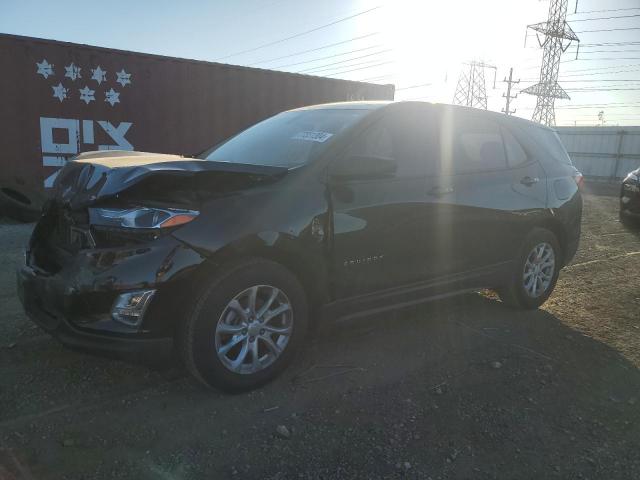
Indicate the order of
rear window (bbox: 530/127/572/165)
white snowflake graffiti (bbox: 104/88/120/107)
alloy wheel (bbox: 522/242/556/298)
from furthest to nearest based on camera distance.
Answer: white snowflake graffiti (bbox: 104/88/120/107)
rear window (bbox: 530/127/572/165)
alloy wheel (bbox: 522/242/556/298)

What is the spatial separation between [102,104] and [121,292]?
7.61m

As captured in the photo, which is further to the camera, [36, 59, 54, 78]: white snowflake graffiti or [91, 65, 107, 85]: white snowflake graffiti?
[91, 65, 107, 85]: white snowflake graffiti

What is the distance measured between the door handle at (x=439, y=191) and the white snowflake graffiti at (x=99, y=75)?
7440mm

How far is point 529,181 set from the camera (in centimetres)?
441

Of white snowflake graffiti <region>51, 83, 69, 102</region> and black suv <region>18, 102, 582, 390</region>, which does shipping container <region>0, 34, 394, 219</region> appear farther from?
black suv <region>18, 102, 582, 390</region>

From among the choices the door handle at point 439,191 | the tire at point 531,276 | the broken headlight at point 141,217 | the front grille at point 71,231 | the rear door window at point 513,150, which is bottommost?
the tire at point 531,276

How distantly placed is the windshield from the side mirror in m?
0.16

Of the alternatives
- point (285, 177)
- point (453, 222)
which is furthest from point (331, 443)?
point (453, 222)

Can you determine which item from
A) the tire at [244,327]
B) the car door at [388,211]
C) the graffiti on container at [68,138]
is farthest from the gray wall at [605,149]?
the tire at [244,327]

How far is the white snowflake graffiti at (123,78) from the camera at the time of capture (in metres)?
9.12

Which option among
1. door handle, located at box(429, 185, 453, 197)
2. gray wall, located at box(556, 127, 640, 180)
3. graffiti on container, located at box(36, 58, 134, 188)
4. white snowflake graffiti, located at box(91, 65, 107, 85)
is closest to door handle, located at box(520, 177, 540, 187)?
door handle, located at box(429, 185, 453, 197)

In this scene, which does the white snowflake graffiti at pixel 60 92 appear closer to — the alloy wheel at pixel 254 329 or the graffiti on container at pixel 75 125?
the graffiti on container at pixel 75 125

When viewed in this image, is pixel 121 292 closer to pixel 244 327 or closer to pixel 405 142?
pixel 244 327

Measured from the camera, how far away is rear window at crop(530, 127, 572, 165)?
4.72 metres
